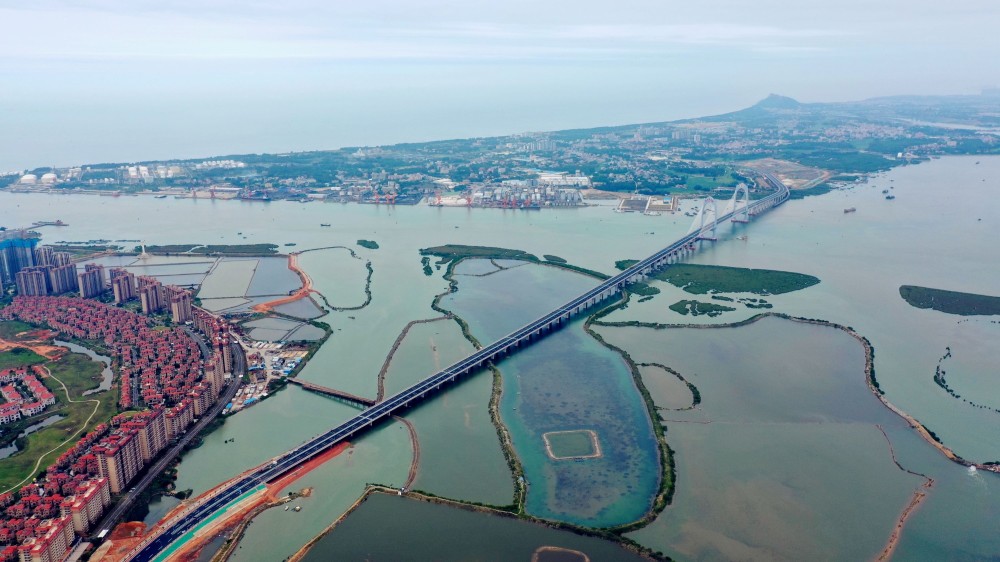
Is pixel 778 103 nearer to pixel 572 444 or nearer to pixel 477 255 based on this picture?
pixel 477 255

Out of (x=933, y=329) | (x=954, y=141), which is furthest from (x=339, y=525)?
(x=954, y=141)

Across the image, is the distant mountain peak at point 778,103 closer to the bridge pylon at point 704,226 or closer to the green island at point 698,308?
the bridge pylon at point 704,226

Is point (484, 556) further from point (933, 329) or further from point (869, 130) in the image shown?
point (869, 130)

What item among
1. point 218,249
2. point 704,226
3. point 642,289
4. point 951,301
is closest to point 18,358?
point 218,249

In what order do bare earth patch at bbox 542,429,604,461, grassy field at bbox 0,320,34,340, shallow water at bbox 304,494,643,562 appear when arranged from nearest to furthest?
shallow water at bbox 304,494,643,562 < bare earth patch at bbox 542,429,604,461 < grassy field at bbox 0,320,34,340

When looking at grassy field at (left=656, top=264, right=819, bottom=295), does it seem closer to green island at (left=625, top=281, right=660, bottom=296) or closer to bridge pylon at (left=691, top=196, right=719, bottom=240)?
green island at (left=625, top=281, right=660, bottom=296)

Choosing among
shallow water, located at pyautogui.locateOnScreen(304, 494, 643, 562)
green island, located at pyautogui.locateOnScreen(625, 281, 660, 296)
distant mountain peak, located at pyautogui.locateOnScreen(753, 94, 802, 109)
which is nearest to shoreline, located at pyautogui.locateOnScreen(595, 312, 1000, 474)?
green island, located at pyautogui.locateOnScreen(625, 281, 660, 296)
